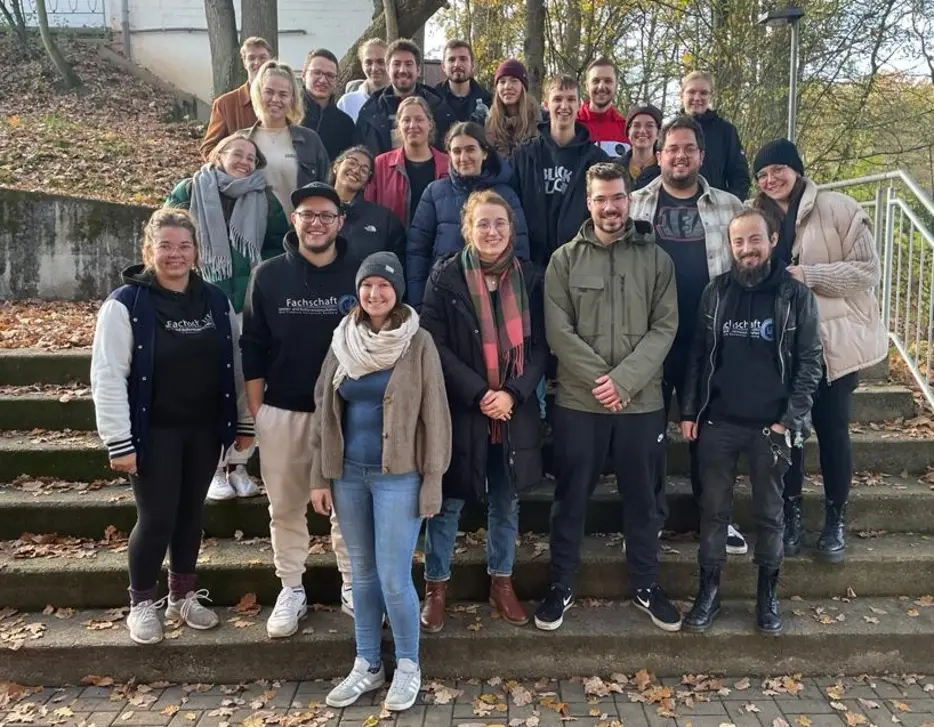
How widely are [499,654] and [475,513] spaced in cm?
96

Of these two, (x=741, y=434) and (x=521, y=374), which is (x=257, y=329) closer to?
(x=521, y=374)

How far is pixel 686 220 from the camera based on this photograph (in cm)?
423

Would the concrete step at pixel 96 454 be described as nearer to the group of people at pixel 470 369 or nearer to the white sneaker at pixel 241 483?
the white sneaker at pixel 241 483

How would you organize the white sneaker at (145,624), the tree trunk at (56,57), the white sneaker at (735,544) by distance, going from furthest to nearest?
the tree trunk at (56,57) → the white sneaker at (735,544) → the white sneaker at (145,624)

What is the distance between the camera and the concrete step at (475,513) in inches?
180

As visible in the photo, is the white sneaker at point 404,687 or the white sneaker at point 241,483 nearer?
the white sneaker at point 404,687

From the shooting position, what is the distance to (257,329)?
3.80 metres

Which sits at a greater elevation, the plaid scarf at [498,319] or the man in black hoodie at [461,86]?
the man in black hoodie at [461,86]

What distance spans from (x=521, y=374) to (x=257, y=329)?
4.40ft

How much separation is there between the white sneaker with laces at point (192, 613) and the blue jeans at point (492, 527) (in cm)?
117

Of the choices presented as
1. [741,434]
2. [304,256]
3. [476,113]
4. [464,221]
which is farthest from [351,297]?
[476,113]

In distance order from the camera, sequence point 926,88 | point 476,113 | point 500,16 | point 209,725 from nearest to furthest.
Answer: point 209,725
point 476,113
point 926,88
point 500,16

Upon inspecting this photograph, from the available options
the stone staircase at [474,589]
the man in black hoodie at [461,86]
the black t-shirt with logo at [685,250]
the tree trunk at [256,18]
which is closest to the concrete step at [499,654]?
the stone staircase at [474,589]

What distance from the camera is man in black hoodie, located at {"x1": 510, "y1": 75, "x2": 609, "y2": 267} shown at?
15.2 ft
